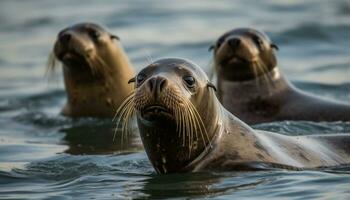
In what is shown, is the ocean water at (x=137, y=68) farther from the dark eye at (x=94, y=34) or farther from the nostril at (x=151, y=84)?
the dark eye at (x=94, y=34)

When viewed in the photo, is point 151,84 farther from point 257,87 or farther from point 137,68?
point 137,68

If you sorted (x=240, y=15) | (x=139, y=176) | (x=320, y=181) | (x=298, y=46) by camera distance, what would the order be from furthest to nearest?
(x=240, y=15)
(x=298, y=46)
(x=139, y=176)
(x=320, y=181)

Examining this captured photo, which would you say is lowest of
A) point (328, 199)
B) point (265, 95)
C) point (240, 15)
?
point (328, 199)

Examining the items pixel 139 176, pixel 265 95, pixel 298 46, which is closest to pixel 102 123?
pixel 265 95

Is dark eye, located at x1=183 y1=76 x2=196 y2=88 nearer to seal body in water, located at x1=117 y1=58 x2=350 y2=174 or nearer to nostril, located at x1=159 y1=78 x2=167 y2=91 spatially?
seal body in water, located at x1=117 y1=58 x2=350 y2=174

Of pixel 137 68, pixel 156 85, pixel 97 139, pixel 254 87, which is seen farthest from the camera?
pixel 137 68

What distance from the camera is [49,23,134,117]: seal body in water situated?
12.5 metres

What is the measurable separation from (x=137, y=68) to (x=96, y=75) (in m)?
4.73

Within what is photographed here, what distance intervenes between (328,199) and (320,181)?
1.75 ft

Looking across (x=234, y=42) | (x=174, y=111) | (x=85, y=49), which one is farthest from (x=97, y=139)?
(x=174, y=111)


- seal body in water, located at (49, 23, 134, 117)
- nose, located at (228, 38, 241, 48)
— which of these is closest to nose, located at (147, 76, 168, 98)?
nose, located at (228, 38, 241, 48)

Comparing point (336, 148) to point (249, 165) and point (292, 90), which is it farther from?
point (292, 90)

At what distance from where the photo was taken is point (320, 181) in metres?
7.86

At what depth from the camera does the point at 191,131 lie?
779cm
